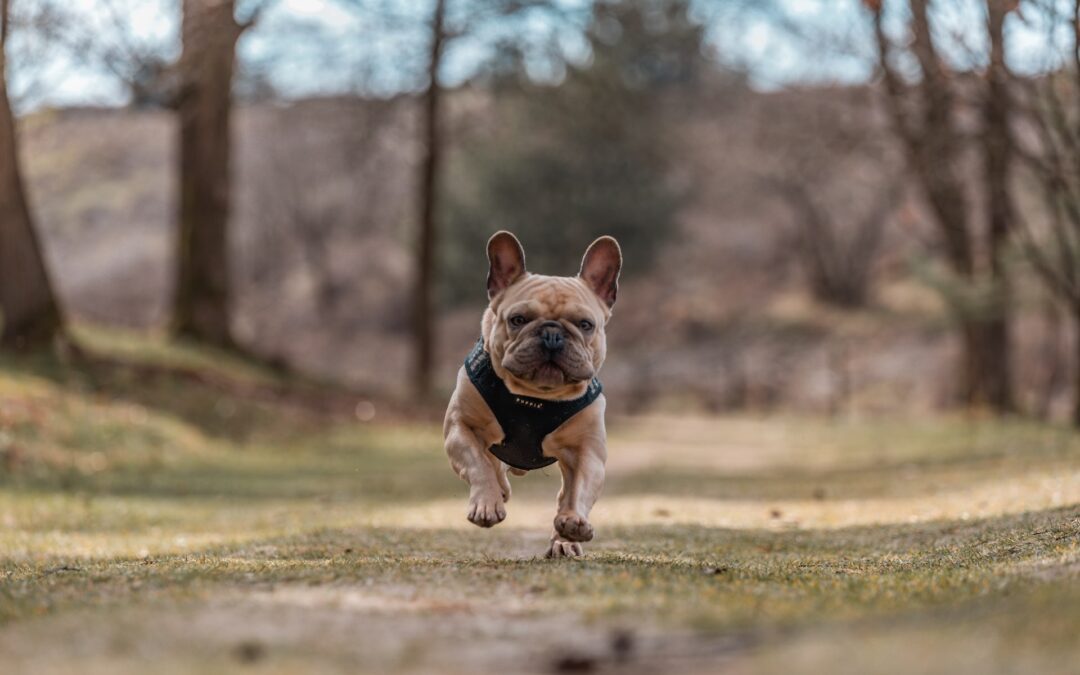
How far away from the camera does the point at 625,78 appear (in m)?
29.8

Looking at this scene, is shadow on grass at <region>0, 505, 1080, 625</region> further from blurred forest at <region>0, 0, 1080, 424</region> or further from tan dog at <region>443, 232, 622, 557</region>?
blurred forest at <region>0, 0, 1080, 424</region>

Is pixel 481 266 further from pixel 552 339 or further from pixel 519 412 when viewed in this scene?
pixel 552 339

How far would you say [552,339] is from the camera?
6.55m

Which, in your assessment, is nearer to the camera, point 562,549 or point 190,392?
point 562,549

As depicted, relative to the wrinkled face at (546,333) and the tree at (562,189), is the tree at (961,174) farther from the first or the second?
the tree at (562,189)

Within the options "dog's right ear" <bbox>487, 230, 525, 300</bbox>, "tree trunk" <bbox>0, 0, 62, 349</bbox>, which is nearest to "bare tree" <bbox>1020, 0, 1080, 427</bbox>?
"dog's right ear" <bbox>487, 230, 525, 300</bbox>

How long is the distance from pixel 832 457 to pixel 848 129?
438 inches

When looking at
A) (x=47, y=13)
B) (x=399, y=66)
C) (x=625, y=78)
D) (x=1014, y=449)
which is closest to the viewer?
(x=1014, y=449)

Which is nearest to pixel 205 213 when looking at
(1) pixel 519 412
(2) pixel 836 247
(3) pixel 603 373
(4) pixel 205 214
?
(4) pixel 205 214

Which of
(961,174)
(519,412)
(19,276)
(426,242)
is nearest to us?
(519,412)

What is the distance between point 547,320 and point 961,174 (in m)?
A: 22.7

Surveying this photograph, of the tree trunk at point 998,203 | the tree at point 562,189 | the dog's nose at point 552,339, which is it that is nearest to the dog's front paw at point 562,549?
the dog's nose at point 552,339

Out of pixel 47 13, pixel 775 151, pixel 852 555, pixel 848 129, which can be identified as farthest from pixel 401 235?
pixel 852 555

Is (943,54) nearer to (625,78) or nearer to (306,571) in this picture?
(625,78)
